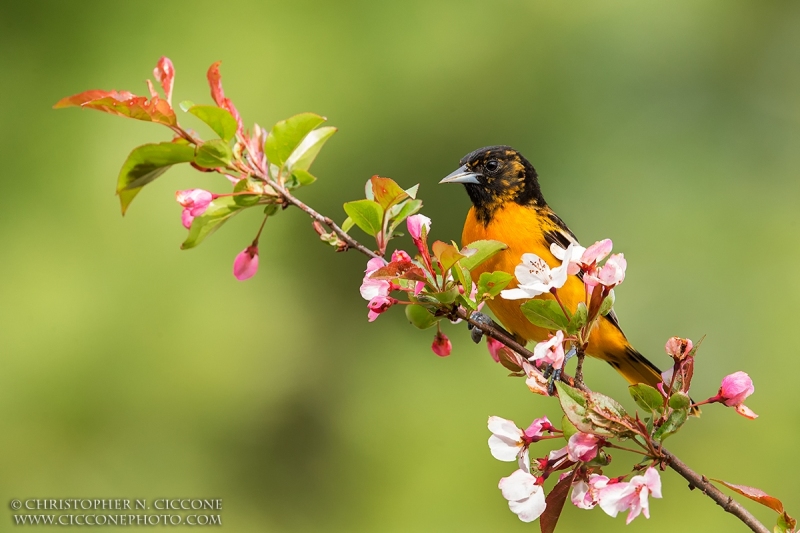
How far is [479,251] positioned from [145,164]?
0.67m

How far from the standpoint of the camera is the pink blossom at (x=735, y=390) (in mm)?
1539

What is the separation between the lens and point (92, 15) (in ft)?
31.9

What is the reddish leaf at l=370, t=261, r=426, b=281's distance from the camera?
5.06ft

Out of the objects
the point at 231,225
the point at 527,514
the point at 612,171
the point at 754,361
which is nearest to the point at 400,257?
the point at 527,514

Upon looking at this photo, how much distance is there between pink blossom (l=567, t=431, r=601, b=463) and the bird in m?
1.68

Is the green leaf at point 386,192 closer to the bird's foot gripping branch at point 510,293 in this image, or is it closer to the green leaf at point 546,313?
the bird's foot gripping branch at point 510,293

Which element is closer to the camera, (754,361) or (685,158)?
(754,361)

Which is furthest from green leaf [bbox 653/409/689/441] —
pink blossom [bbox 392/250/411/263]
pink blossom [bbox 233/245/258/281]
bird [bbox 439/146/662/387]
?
bird [bbox 439/146/662/387]

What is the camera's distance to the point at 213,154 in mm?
1660

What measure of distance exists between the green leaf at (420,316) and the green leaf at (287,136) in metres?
0.42

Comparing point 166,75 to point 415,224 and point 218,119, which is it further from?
point 415,224

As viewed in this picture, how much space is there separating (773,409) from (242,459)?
5266 mm

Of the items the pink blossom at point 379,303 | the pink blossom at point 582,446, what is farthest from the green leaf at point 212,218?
the pink blossom at point 582,446

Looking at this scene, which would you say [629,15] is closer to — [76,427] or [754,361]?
[754,361]
